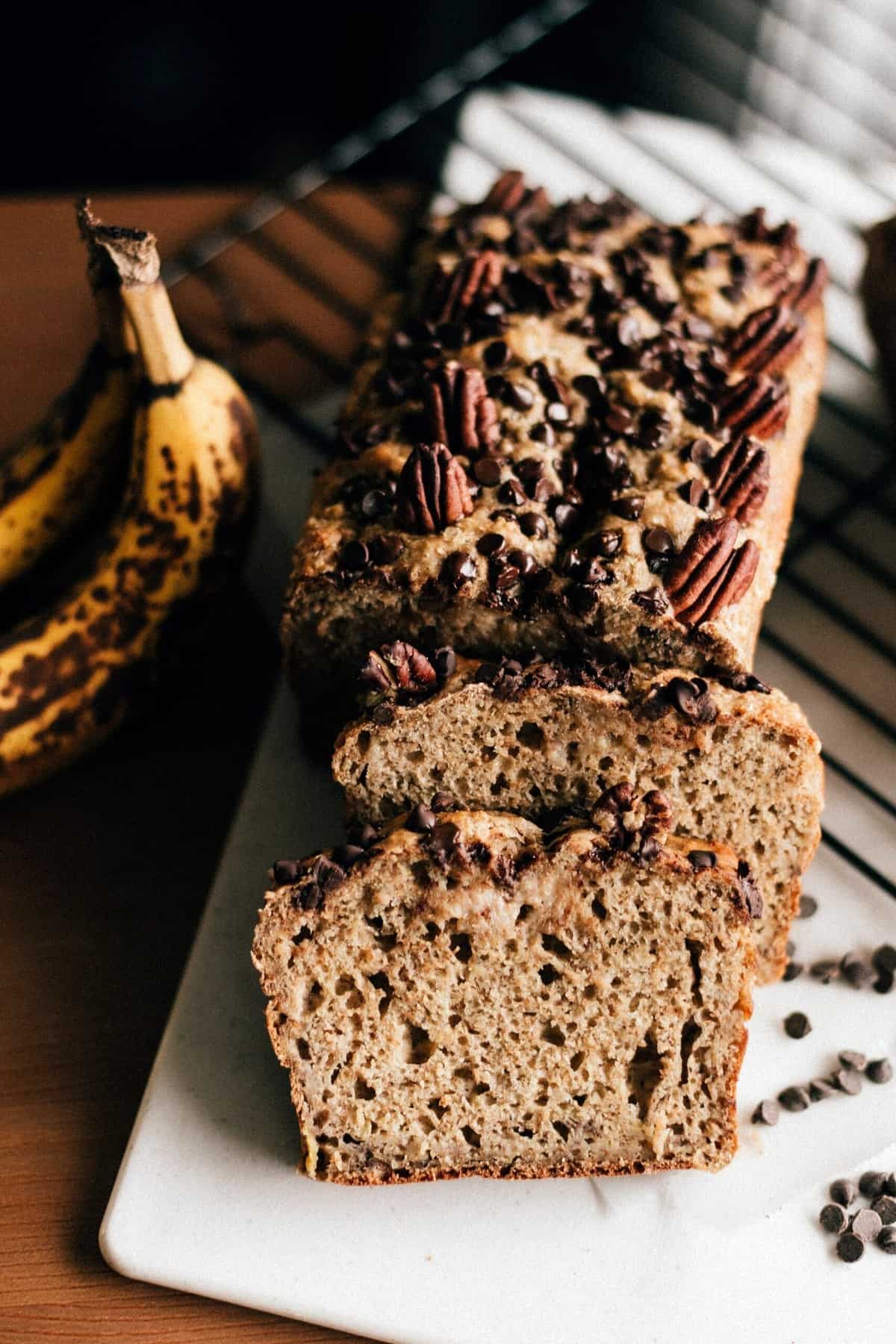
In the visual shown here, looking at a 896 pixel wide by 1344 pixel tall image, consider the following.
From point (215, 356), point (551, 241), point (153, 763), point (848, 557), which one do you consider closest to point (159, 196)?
point (215, 356)

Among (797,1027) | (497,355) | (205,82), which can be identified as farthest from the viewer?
(205,82)

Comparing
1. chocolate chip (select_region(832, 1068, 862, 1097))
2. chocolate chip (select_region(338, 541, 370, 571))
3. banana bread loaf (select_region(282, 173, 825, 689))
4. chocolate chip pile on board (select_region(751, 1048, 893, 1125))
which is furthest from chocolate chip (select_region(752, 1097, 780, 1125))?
chocolate chip (select_region(338, 541, 370, 571))

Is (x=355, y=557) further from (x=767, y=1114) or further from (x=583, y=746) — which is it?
(x=767, y=1114)

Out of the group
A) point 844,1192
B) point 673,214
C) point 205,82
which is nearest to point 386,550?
point 844,1192

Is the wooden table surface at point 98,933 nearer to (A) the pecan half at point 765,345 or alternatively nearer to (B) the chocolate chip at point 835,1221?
(B) the chocolate chip at point 835,1221

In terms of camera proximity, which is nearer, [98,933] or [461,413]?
[461,413]

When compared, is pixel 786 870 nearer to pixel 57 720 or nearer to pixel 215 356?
pixel 57 720

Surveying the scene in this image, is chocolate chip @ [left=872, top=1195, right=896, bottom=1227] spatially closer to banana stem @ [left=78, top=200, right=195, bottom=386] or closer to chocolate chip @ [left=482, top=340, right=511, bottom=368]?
chocolate chip @ [left=482, top=340, right=511, bottom=368]

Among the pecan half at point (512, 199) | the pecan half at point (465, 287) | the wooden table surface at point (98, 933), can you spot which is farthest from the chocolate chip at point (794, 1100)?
the pecan half at point (512, 199)
